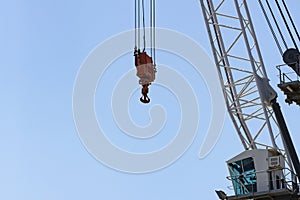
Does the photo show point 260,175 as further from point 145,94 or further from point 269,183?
point 145,94

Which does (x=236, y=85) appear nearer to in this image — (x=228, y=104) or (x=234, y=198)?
(x=228, y=104)

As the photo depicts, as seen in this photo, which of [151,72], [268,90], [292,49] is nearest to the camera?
[151,72]

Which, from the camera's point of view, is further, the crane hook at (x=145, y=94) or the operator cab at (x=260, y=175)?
the operator cab at (x=260, y=175)

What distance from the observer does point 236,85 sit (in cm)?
5741

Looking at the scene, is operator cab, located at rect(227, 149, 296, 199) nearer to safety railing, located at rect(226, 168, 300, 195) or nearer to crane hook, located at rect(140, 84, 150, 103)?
safety railing, located at rect(226, 168, 300, 195)

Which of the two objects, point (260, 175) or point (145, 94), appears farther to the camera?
point (260, 175)

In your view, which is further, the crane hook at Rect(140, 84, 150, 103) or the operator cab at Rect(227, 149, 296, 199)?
the operator cab at Rect(227, 149, 296, 199)

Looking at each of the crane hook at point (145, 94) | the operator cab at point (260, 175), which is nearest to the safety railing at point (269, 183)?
the operator cab at point (260, 175)

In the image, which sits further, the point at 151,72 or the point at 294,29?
the point at 294,29

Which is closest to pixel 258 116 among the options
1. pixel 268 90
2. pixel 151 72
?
pixel 268 90

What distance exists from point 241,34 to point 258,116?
7.05m

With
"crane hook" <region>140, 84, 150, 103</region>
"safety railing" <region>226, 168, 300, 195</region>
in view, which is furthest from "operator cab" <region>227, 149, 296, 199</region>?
"crane hook" <region>140, 84, 150, 103</region>

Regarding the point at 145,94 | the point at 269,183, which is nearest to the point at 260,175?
the point at 269,183

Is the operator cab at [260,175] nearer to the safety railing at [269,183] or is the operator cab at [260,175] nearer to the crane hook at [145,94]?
the safety railing at [269,183]
